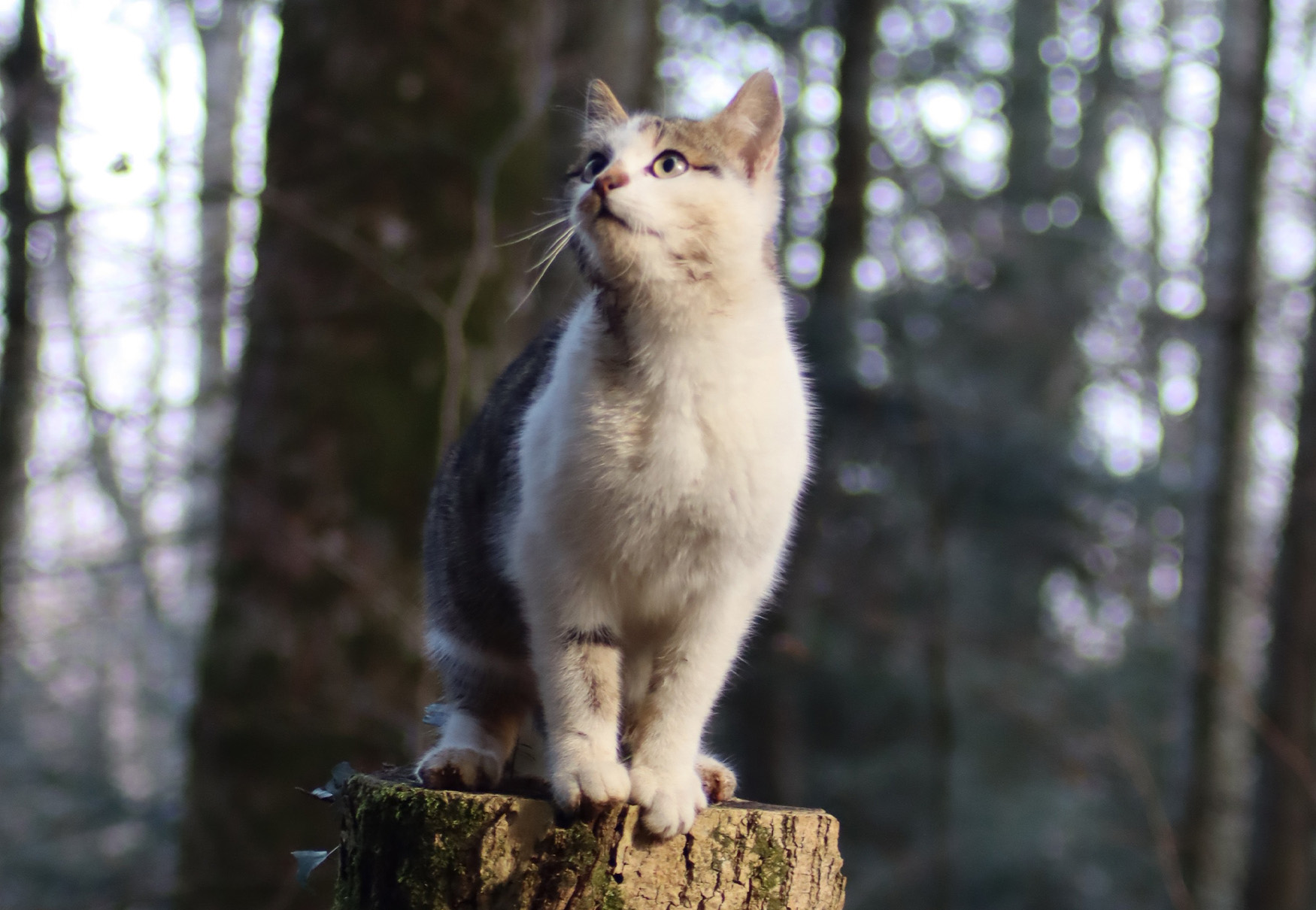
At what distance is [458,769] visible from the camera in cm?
208

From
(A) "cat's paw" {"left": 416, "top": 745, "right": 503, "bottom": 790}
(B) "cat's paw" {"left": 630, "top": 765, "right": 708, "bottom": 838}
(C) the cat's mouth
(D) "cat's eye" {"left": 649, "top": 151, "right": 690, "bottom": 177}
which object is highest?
(D) "cat's eye" {"left": 649, "top": 151, "right": 690, "bottom": 177}

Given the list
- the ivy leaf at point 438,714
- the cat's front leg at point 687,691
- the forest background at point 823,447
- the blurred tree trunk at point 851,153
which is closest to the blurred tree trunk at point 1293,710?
the forest background at point 823,447

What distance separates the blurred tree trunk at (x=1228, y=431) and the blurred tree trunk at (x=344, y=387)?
173 inches

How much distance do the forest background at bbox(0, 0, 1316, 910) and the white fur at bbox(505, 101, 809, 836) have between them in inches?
42.6

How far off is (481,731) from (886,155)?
7.26m

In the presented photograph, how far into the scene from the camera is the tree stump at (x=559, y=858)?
1.78 metres

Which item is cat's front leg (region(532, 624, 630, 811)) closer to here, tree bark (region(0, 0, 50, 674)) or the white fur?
the white fur

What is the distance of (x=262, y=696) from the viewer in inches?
141

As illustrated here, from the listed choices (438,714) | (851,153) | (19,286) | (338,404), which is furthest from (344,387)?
(851,153)

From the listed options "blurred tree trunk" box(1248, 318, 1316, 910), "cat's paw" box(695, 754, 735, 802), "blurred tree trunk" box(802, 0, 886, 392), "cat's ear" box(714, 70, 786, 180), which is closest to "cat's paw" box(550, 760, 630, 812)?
"cat's paw" box(695, 754, 735, 802)

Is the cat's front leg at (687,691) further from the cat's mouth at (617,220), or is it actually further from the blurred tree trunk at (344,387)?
the blurred tree trunk at (344,387)

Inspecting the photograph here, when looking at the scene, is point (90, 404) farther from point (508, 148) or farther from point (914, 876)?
point (914, 876)

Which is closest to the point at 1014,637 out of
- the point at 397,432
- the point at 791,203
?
the point at 791,203

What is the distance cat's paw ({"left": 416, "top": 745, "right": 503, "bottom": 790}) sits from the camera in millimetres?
2051
